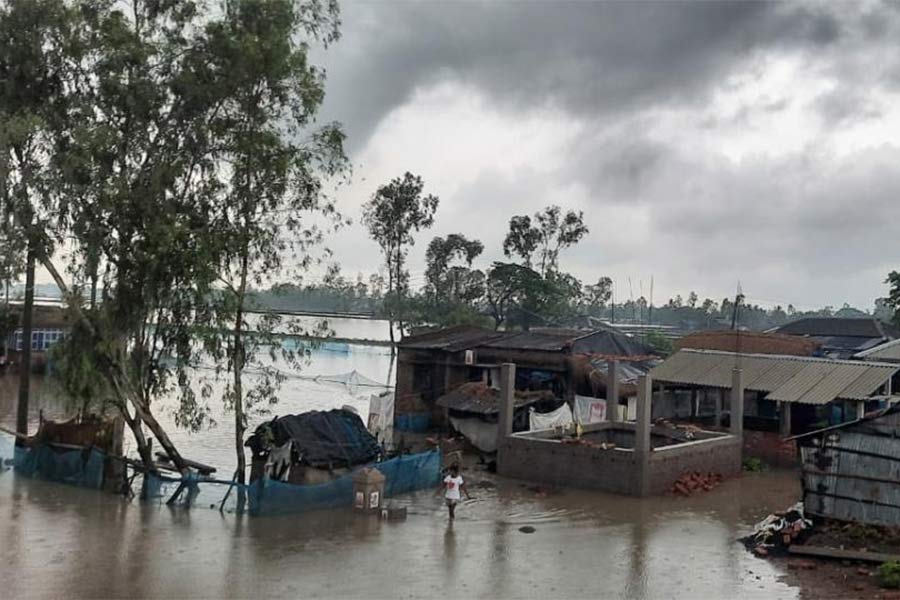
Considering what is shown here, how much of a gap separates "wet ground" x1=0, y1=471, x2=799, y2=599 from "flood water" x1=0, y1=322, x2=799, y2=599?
42 millimetres

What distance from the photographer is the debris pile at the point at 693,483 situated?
23844 mm

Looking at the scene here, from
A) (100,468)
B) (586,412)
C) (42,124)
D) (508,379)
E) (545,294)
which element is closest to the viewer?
(42,124)

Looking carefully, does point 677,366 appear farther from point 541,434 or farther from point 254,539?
point 254,539

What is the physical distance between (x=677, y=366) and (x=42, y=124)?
23009mm

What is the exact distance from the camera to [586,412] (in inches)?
1237

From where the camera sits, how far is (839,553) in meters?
16.0

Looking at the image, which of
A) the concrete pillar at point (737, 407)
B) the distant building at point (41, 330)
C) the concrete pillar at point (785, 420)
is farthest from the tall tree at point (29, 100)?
the distant building at point (41, 330)

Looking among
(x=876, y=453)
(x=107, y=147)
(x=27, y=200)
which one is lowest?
(x=876, y=453)

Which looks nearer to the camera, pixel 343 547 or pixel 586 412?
pixel 343 547

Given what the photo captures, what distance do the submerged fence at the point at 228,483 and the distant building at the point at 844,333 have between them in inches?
1047

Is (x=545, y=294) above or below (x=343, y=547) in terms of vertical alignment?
above

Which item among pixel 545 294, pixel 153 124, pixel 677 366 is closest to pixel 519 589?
pixel 153 124

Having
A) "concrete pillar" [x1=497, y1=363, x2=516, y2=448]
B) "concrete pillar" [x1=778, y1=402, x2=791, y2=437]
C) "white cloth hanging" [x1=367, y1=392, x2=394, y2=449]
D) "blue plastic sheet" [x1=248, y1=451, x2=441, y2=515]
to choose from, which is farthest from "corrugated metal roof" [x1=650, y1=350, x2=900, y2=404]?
"blue plastic sheet" [x1=248, y1=451, x2=441, y2=515]

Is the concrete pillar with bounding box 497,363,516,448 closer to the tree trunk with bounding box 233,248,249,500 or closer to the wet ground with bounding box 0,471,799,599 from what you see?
the wet ground with bounding box 0,471,799,599
